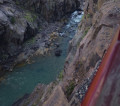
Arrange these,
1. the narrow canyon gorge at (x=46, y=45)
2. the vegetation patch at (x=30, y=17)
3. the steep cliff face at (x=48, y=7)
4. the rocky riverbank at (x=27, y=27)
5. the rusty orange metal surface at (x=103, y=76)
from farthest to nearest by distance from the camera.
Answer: the steep cliff face at (x=48, y=7), the vegetation patch at (x=30, y=17), the rocky riverbank at (x=27, y=27), the narrow canyon gorge at (x=46, y=45), the rusty orange metal surface at (x=103, y=76)

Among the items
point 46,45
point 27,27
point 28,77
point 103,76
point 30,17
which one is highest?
point 103,76

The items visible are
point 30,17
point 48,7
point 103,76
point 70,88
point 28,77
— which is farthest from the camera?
point 48,7

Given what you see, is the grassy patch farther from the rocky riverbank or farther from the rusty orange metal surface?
the rocky riverbank

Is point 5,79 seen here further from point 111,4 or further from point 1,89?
point 111,4

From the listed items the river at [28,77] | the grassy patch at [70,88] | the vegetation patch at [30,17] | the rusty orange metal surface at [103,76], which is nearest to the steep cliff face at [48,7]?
the vegetation patch at [30,17]

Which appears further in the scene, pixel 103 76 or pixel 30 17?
pixel 30 17

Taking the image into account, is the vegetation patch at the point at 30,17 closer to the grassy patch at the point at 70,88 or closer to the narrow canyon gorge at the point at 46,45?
the narrow canyon gorge at the point at 46,45

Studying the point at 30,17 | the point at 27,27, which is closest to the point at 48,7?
the point at 30,17

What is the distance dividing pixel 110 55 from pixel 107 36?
269 inches

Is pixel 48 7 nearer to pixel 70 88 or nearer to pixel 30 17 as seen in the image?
pixel 30 17

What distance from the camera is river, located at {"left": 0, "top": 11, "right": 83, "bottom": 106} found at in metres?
19.5

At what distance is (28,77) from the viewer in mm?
22094

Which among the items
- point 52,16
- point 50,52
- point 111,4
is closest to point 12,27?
point 50,52

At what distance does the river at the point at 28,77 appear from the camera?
1951cm
